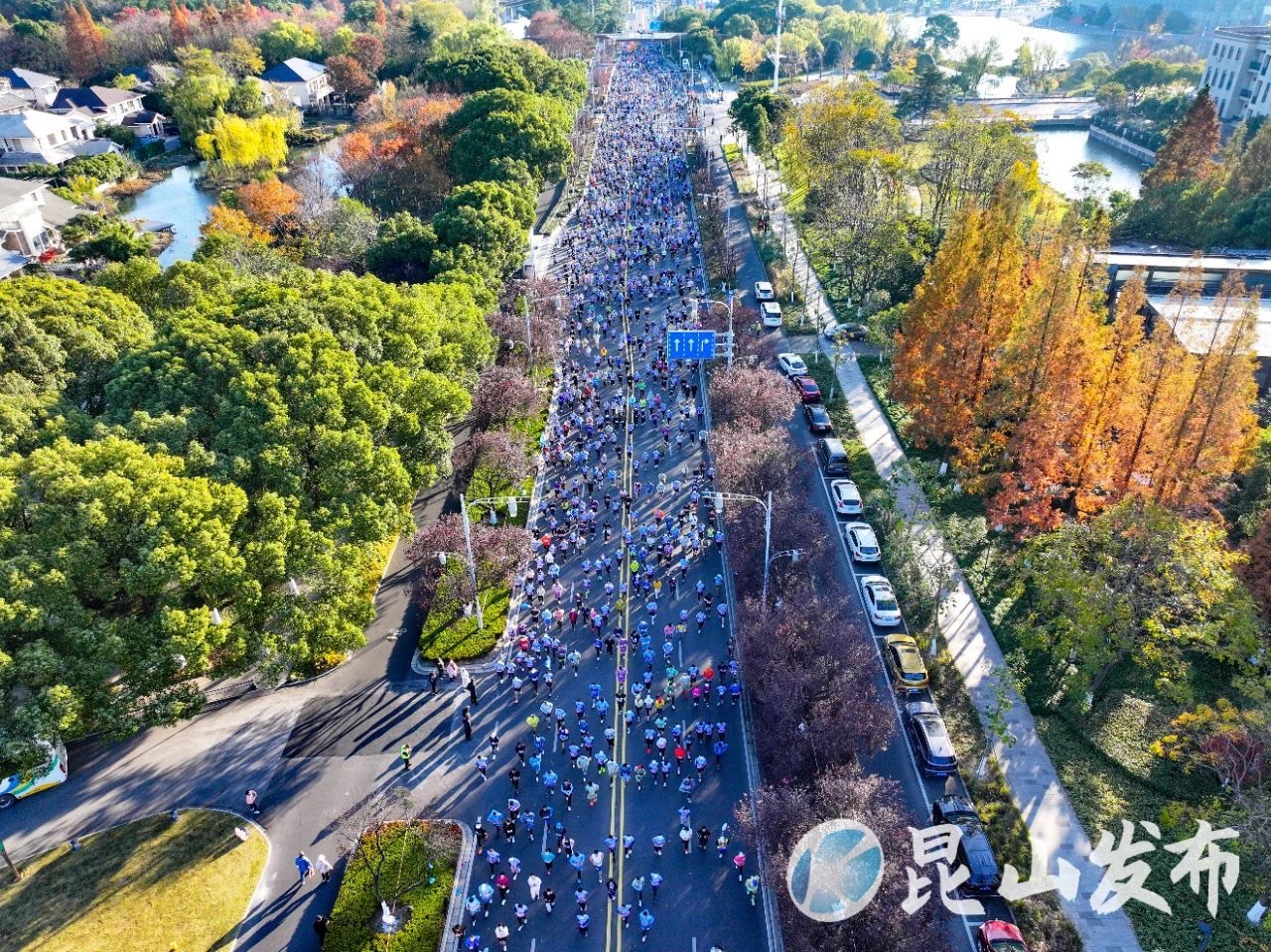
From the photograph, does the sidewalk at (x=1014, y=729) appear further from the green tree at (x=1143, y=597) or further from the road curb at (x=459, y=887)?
the road curb at (x=459, y=887)

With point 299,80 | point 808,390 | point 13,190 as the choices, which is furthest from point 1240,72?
point 13,190

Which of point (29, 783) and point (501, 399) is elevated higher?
point (501, 399)

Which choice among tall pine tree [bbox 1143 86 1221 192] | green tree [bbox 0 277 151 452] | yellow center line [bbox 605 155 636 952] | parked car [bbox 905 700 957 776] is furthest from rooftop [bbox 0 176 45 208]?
tall pine tree [bbox 1143 86 1221 192]

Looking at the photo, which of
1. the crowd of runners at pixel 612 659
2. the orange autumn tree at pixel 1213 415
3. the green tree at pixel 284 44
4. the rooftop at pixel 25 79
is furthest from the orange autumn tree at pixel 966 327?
the rooftop at pixel 25 79

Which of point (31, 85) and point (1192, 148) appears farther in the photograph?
point (31, 85)

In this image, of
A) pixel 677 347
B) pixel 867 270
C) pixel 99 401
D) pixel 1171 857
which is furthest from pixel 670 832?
pixel 867 270

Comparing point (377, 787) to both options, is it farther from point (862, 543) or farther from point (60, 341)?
point (60, 341)

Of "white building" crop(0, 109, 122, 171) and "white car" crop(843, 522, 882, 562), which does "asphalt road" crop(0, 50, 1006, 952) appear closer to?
"white car" crop(843, 522, 882, 562)
